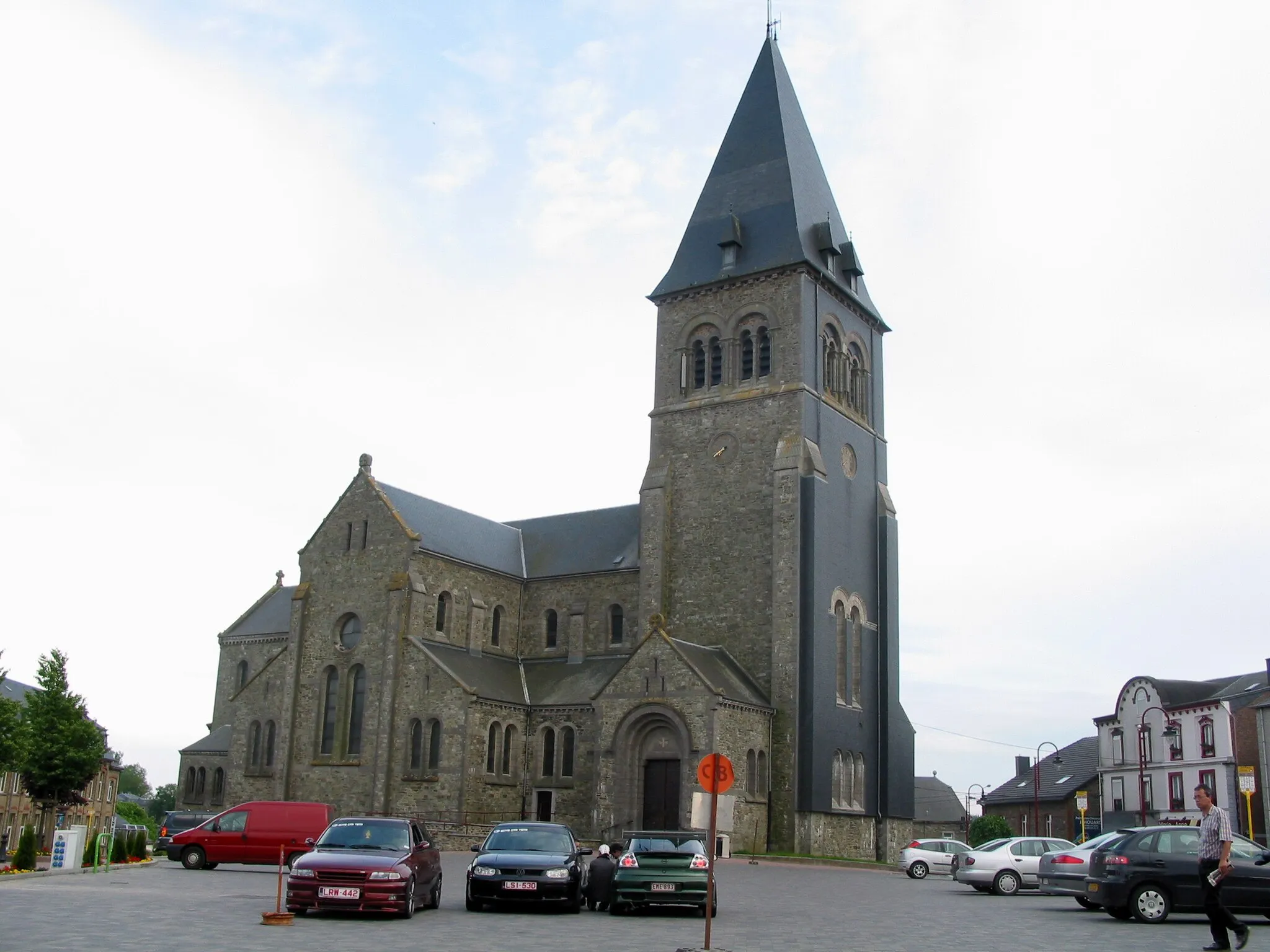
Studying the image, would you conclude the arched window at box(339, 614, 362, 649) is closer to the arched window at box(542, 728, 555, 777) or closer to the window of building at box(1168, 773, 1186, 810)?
the arched window at box(542, 728, 555, 777)

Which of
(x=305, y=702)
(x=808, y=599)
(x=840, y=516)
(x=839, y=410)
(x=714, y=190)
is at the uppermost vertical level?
(x=714, y=190)

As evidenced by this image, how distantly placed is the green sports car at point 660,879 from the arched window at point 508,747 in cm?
2550

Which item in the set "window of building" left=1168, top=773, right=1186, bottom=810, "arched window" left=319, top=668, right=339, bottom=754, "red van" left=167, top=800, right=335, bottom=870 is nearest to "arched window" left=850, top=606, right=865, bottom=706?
"arched window" left=319, top=668, right=339, bottom=754

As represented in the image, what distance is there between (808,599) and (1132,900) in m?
24.0

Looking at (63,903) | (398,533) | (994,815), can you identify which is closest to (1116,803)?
(994,815)

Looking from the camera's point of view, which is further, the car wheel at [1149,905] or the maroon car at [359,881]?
the car wheel at [1149,905]

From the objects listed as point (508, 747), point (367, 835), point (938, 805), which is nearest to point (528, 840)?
point (367, 835)

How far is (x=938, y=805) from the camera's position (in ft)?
326

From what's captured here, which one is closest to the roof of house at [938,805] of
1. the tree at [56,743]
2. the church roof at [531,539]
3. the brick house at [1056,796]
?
the brick house at [1056,796]

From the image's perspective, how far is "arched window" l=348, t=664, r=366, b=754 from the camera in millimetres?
47406

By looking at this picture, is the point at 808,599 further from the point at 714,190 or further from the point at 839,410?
the point at 714,190

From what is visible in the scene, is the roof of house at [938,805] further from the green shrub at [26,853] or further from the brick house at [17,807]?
the green shrub at [26,853]

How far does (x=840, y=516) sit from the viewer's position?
153ft

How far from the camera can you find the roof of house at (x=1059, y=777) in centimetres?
7519
